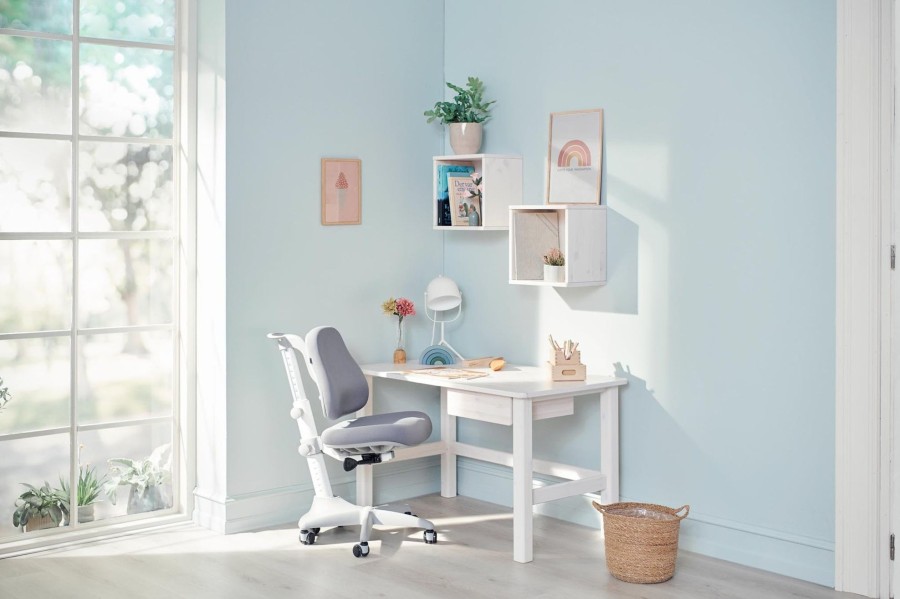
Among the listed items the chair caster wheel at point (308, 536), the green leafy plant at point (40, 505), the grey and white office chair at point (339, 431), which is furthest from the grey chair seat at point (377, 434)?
the green leafy plant at point (40, 505)

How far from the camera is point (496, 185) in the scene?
4719mm

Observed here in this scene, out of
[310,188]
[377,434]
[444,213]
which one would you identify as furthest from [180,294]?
[444,213]

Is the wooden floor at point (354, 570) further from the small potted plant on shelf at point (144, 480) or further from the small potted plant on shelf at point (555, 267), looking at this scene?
the small potted plant on shelf at point (555, 267)

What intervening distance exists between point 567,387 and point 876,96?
1544 mm

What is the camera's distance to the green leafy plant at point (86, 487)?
4250 millimetres

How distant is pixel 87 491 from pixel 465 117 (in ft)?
7.67

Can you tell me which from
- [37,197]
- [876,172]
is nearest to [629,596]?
[876,172]

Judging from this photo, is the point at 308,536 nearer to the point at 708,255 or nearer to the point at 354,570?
the point at 354,570

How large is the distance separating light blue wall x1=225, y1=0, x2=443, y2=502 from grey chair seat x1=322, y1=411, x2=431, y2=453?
0.54 meters

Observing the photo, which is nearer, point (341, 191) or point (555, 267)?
point (555, 267)

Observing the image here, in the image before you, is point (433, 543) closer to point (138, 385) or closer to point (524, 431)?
point (524, 431)

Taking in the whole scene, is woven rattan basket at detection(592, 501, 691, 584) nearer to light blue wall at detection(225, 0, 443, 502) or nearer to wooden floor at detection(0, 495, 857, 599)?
wooden floor at detection(0, 495, 857, 599)

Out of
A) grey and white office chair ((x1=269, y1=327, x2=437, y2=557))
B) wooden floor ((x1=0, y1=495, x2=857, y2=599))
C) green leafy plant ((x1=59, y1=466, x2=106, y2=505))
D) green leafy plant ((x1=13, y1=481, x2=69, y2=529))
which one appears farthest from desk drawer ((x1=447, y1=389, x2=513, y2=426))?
green leafy plant ((x1=13, y1=481, x2=69, y2=529))

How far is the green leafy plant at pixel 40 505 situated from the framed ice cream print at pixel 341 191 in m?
1.61
